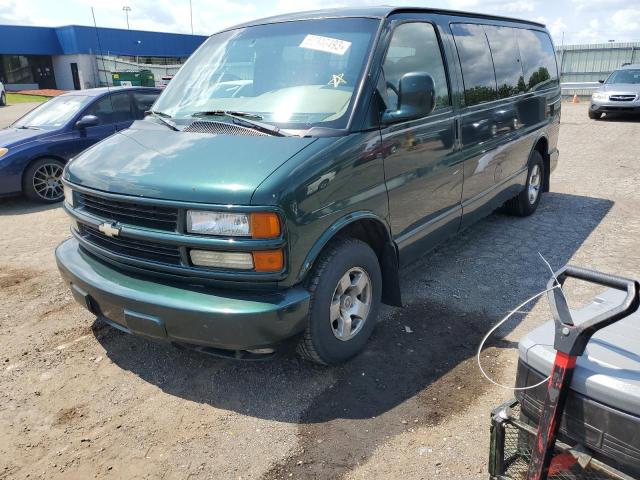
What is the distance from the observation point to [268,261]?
2.70 meters

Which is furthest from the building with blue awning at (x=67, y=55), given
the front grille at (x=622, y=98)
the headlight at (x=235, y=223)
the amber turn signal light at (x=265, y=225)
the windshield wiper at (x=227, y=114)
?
the amber turn signal light at (x=265, y=225)

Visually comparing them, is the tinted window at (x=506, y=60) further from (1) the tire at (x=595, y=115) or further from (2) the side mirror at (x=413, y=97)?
(1) the tire at (x=595, y=115)

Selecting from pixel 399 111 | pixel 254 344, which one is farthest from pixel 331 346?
pixel 399 111

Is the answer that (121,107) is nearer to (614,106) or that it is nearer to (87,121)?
(87,121)

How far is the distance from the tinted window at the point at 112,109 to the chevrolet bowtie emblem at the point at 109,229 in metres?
5.91

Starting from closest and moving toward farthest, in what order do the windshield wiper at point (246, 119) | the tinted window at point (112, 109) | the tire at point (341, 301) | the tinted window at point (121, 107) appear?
1. the tire at point (341, 301)
2. the windshield wiper at point (246, 119)
3. the tinted window at point (112, 109)
4. the tinted window at point (121, 107)

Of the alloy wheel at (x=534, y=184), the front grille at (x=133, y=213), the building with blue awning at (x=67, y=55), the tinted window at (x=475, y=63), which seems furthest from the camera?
the building with blue awning at (x=67, y=55)

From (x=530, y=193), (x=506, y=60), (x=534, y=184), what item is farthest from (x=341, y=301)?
(x=534, y=184)

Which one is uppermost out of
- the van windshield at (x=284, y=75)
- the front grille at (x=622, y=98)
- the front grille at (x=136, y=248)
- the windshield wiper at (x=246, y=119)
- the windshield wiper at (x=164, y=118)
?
the van windshield at (x=284, y=75)

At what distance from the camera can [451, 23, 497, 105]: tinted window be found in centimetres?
439

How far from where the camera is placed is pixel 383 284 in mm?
3662

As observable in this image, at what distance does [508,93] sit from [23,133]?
22.9ft

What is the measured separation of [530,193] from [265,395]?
15.4 ft

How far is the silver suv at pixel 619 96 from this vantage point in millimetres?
14953
